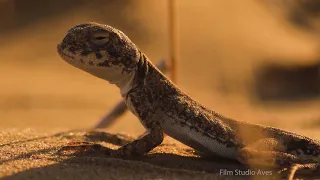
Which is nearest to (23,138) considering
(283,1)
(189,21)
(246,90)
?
(246,90)

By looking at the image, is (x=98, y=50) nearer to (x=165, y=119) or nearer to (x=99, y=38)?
(x=99, y=38)

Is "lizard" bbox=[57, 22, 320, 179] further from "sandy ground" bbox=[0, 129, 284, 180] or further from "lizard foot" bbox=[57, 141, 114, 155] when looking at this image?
"sandy ground" bbox=[0, 129, 284, 180]

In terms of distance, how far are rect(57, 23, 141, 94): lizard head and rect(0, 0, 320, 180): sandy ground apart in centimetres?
78

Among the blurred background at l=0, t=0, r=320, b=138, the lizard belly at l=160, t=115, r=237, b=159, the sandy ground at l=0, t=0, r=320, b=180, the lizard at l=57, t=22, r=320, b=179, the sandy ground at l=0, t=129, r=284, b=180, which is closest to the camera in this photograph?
the sandy ground at l=0, t=129, r=284, b=180

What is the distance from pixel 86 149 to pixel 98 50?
85 cm

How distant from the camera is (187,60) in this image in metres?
17.9

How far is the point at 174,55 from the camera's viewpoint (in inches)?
317

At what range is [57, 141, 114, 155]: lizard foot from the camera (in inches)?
175

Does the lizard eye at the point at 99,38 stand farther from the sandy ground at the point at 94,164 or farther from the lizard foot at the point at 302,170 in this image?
the lizard foot at the point at 302,170

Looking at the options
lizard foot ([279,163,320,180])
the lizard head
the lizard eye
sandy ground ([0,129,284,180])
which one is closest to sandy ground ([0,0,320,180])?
sandy ground ([0,129,284,180])

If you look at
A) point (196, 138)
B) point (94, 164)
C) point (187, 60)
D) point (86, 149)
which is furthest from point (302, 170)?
point (187, 60)

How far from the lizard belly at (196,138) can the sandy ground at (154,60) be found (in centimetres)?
14

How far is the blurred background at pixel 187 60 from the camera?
12625 millimetres

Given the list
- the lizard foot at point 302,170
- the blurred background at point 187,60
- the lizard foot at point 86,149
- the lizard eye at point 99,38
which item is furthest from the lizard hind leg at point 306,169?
the blurred background at point 187,60
